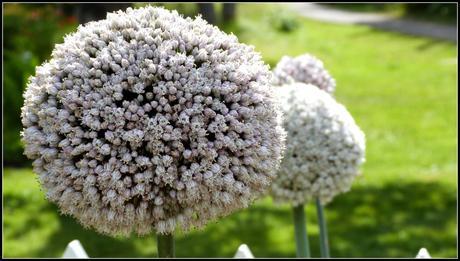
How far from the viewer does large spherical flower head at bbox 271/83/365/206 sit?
2.68 m

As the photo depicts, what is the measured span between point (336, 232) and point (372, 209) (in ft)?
1.81

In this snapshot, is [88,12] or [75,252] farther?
[88,12]

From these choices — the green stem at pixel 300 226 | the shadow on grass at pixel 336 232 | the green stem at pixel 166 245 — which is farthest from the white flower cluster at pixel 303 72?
the shadow on grass at pixel 336 232

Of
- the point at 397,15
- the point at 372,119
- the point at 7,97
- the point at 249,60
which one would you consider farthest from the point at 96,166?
the point at 397,15

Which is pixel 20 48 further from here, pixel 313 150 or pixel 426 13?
pixel 426 13

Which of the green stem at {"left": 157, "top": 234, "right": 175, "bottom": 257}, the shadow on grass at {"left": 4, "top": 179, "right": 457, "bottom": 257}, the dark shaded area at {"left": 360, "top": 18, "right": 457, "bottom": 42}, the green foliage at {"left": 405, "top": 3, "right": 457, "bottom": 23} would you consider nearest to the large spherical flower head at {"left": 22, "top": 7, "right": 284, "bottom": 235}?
the green stem at {"left": 157, "top": 234, "right": 175, "bottom": 257}

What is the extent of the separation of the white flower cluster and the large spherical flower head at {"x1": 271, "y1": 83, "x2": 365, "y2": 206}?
0.24 metres

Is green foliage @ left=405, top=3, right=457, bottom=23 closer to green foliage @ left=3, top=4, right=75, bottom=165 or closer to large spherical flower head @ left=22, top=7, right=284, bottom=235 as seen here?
green foliage @ left=3, top=4, right=75, bottom=165

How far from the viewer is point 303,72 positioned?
119 inches

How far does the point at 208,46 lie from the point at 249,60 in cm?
13

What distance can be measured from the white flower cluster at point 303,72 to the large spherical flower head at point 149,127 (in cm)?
109

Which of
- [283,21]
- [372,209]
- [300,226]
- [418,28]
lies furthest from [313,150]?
[283,21]

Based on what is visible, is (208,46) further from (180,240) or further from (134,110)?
(180,240)

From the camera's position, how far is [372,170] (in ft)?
24.1
